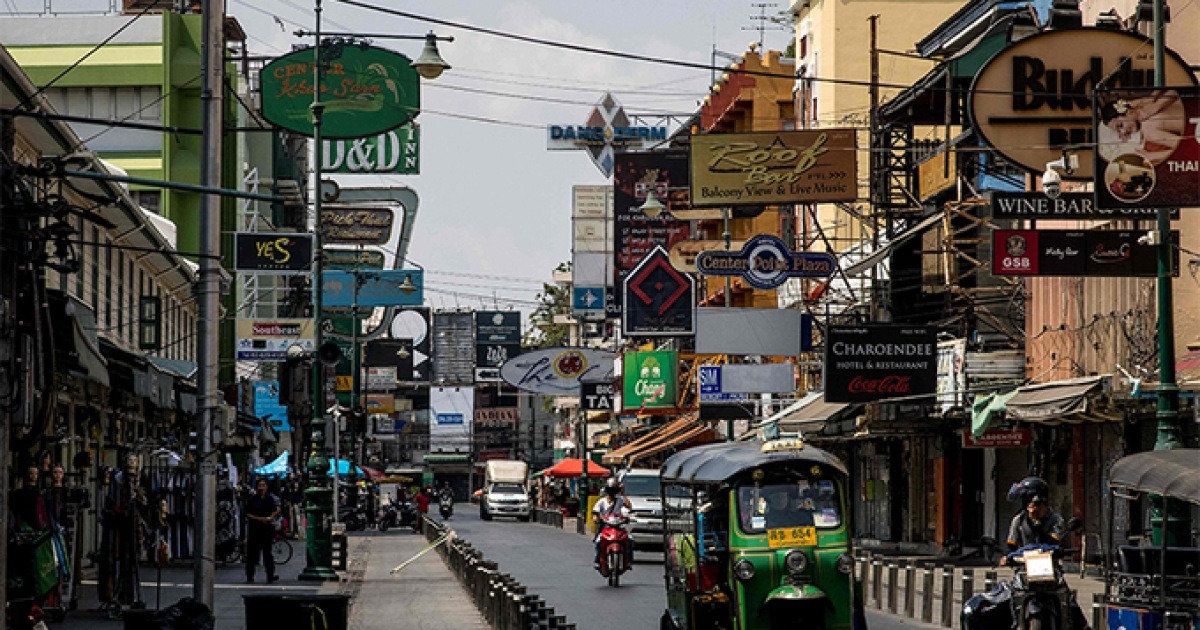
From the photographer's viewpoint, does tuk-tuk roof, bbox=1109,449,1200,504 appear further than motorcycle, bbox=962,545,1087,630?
No

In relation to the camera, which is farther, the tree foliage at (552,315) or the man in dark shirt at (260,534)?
the tree foliage at (552,315)

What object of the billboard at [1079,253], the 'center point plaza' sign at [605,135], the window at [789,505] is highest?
the 'center point plaza' sign at [605,135]

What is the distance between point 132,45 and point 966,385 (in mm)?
35292

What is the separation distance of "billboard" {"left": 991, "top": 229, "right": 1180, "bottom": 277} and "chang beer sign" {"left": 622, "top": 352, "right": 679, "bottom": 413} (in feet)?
136

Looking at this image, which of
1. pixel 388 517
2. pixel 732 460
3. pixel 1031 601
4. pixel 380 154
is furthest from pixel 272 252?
pixel 388 517

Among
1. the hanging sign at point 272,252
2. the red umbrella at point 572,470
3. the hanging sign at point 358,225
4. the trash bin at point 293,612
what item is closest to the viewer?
the trash bin at point 293,612

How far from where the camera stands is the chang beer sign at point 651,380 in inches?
2621

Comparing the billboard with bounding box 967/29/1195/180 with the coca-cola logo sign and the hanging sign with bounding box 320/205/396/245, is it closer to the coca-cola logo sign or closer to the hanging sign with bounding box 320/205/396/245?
the coca-cola logo sign

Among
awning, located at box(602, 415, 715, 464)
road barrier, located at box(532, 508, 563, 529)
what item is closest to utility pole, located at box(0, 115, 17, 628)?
awning, located at box(602, 415, 715, 464)

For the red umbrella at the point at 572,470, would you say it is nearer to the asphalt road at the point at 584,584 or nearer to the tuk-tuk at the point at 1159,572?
the asphalt road at the point at 584,584

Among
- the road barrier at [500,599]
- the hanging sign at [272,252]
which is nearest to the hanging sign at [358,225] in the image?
the road barrier at [500,599]

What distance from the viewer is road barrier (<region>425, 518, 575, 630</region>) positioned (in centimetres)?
1788

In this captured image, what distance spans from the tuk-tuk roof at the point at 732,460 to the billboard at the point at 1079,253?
19.7ft

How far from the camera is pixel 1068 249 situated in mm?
23641
